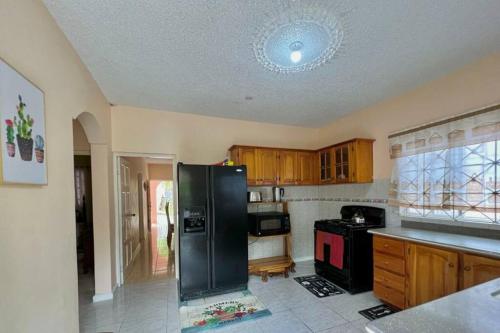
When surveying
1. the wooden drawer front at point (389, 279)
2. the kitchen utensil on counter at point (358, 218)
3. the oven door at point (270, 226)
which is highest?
the kitchen utensil on counter at point (358, 218)

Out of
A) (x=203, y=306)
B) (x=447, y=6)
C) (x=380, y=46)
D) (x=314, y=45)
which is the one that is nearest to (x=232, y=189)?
(x=203, y=306)

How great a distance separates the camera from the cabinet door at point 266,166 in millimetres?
3721

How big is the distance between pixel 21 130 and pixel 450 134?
11.8 feet

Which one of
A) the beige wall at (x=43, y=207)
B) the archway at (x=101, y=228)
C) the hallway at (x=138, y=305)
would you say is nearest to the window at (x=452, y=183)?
the hallway at (x=138, y=305)

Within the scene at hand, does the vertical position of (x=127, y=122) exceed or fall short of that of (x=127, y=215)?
it exceeds it

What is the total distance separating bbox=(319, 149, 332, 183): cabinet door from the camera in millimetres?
3809

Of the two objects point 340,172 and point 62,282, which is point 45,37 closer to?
point 62,282

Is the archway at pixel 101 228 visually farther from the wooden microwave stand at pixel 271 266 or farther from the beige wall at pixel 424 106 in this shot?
the beige wall at pixel 424 106

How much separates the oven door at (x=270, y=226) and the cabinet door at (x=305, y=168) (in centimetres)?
84

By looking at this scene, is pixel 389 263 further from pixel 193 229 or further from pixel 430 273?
pixel 193 229

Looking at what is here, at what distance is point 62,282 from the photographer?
5.25 ft

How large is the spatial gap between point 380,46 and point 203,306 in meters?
3.28

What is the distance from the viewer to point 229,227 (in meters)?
3.09

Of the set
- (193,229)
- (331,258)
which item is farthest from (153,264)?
(331,258)
